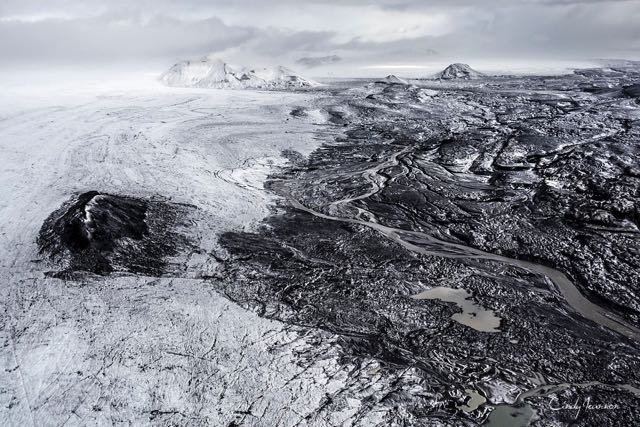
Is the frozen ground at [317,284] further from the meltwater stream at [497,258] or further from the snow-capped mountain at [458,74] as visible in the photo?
the snow-capped mountain at [458,74]

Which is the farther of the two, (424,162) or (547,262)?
(424,162)

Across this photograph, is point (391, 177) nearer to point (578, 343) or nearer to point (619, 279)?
point (619, 279)

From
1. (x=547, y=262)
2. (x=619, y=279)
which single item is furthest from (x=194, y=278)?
(x=619, y=279)

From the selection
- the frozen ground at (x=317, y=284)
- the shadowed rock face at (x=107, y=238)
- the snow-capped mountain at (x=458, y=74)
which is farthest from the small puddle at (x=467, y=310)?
the snow-capped mountain at (x=458, y=74)

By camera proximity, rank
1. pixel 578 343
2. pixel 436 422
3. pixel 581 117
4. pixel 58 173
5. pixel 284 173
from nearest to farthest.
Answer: pixel 436 422
pixel 578 343
pixel 58 173
pixel 284 173
pixel 581 117

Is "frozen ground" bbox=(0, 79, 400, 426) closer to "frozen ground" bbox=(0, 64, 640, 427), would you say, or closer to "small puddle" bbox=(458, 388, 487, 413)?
"frozen ground" bbox=(0, 64, 640, 427)

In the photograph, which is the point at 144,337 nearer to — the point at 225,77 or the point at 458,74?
the point at 225,77
